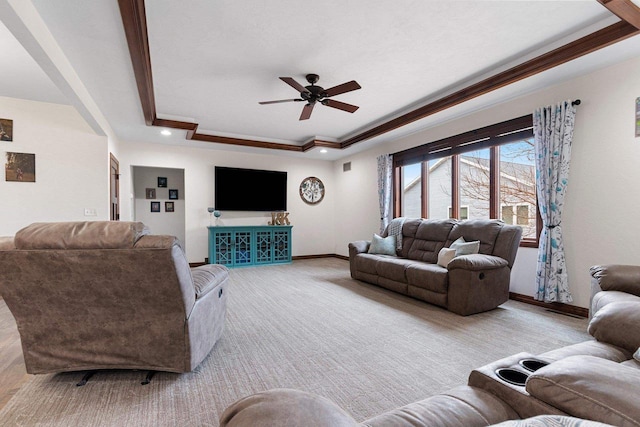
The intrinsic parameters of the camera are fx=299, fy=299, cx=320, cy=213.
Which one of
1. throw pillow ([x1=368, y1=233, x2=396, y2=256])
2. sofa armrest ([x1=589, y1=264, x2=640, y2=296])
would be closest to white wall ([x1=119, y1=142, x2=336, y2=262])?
throw pillow ([x1=368, y1=233, x2=396, y2=256])

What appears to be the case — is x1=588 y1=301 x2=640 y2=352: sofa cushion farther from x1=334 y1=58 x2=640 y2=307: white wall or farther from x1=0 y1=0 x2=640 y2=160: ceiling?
x1=0 y1=0 x2=640 y2=160: ceiling

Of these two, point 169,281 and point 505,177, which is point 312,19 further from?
point 505,177

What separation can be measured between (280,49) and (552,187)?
11.1 feet

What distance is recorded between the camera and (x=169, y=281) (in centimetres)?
178

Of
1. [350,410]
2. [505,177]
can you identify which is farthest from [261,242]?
[350,410]

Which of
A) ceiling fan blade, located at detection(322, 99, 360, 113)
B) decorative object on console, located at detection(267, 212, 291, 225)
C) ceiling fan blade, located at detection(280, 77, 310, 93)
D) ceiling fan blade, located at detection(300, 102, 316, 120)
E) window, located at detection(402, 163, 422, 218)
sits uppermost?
ceiling fan blade, located at detection(280, 77, 310, 93)

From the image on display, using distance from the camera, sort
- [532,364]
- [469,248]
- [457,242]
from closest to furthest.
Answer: [532,364] → [469,248] → [457,242]

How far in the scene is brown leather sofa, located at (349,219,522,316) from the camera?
3248 millimetres

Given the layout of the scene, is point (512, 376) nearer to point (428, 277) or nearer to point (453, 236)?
point (428, 277)

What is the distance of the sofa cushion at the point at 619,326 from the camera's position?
4.55 feet

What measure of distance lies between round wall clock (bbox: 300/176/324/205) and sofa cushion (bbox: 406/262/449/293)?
13.5 feet

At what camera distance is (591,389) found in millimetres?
807

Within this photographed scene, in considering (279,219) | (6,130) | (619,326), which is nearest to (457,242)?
(619,326)

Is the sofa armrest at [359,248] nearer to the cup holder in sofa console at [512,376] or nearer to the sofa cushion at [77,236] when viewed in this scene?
the sofa cushion at [77,236]
